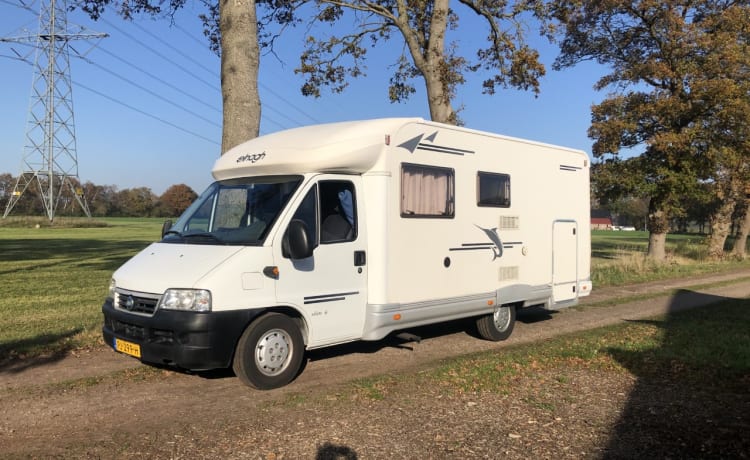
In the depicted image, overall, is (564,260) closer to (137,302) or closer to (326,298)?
(326,298)

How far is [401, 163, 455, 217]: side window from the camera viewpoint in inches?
291

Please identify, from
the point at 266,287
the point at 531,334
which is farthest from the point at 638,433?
the point at 531,334

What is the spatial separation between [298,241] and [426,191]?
7.13ft

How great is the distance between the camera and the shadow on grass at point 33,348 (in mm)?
7293

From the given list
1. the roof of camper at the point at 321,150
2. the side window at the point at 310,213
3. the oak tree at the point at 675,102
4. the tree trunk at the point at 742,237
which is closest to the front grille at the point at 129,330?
the side window at the point at 310,213

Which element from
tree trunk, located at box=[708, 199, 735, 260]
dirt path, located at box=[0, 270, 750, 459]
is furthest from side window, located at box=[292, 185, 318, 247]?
tree trunk, located at box=[708, 199, 735, 260]

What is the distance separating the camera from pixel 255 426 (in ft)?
16.9

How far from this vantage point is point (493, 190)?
28.5 feet

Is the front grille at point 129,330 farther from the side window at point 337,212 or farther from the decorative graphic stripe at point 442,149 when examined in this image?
the decorative graphic stripe at point 442,149

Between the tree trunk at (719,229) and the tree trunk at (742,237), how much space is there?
4.11 feet

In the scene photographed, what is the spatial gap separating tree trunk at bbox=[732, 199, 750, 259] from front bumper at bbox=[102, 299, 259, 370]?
1068 inches

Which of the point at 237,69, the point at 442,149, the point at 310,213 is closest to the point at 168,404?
the point at 310,213

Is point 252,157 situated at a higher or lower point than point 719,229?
higher

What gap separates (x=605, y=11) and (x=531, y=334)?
17427mm
